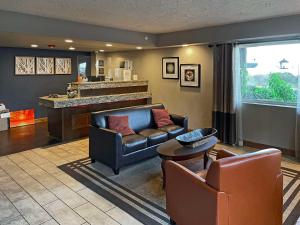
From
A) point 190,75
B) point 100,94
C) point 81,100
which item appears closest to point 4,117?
point 81,100

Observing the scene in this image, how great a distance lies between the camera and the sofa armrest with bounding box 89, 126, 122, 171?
3.86 m

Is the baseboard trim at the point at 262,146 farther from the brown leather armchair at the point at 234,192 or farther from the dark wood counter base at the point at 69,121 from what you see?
the dark wood counter base at the point at 69,121

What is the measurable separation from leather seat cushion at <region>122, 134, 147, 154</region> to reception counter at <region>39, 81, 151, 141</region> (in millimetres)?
2178

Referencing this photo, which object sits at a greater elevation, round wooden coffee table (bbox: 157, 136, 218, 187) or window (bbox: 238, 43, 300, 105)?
window (bbox: 238, 43, 300, 105)

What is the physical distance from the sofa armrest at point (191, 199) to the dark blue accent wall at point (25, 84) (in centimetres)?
644

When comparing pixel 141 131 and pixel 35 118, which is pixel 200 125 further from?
pixel 35 118

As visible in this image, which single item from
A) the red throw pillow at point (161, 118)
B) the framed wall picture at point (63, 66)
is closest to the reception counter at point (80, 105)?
the red throw pillow at point (161, 118)

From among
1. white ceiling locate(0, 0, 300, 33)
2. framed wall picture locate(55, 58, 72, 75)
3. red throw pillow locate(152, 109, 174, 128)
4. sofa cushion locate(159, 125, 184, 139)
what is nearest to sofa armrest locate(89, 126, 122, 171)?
sofa cushion locate(159, 125, 184, 139)

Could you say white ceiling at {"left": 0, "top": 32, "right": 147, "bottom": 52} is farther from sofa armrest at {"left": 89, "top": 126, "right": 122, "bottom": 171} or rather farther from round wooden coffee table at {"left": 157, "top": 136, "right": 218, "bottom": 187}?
round wooden coffee table at {"left": 157, "top": 136, "right": 218, "bottom": 187}

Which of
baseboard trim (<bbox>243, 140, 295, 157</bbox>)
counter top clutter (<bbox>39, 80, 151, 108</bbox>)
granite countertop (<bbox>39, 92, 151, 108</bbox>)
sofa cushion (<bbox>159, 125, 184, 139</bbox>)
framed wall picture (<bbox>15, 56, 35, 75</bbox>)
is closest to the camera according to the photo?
sofa cushion (<bbox>159, 125, 184, 139</bbox>)

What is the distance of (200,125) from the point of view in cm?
637

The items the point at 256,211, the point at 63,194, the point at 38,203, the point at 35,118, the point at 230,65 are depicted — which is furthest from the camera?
the point at 35,118

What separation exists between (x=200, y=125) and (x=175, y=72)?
156 cm

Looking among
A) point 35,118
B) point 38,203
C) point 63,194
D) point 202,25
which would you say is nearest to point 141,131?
point 63,194
